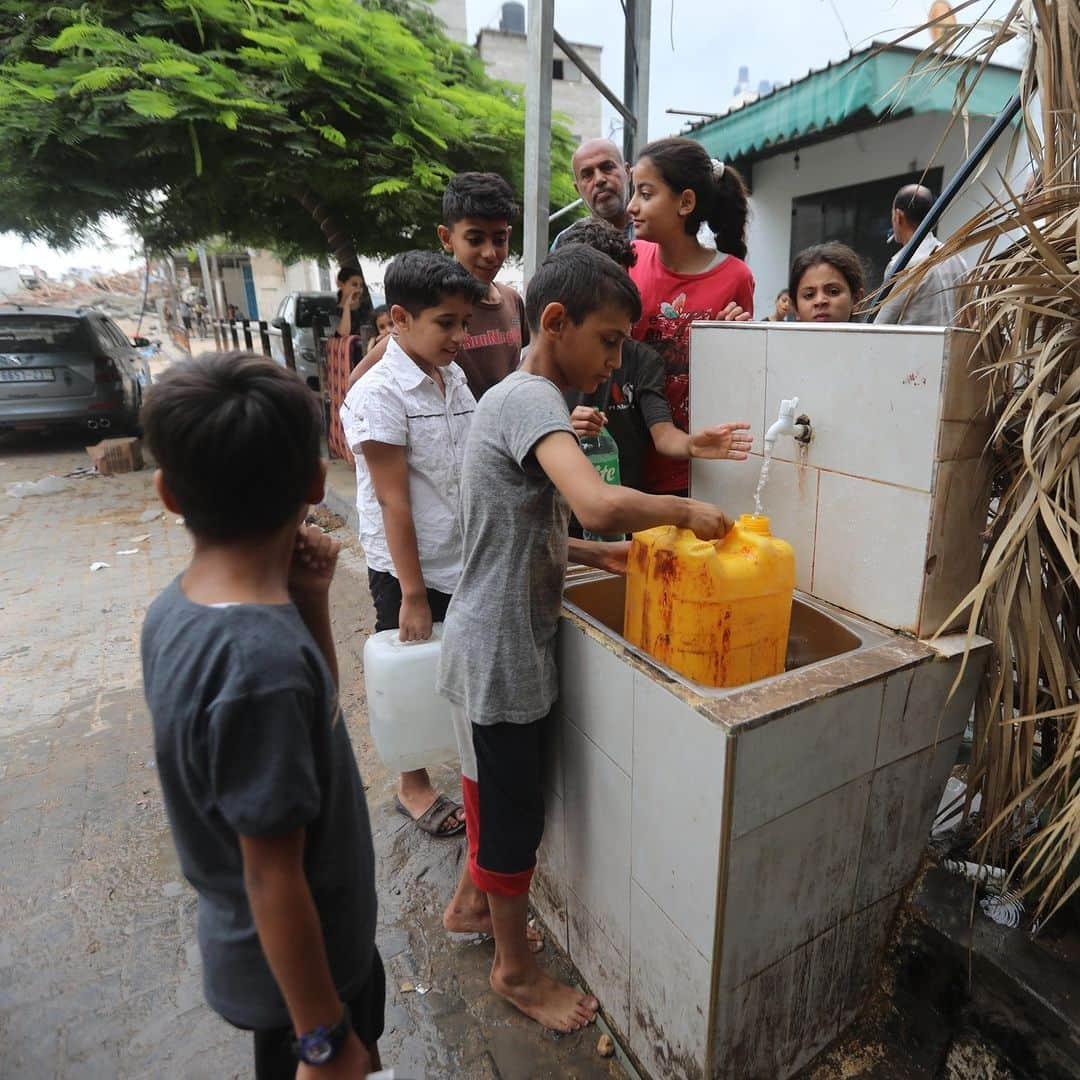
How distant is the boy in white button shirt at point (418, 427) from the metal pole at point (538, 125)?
105 centimetres

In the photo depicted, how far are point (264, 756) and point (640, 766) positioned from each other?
873 mm

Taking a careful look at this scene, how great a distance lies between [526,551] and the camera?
1.63 metres

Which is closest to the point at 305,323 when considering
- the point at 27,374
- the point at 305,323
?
the point at 305,323

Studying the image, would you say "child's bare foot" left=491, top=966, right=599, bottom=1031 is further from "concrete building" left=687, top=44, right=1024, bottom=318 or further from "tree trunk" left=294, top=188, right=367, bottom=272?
"tree trunk" left=294, top=188, right=367, bottom=272

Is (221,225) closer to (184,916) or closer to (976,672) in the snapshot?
(184,916)

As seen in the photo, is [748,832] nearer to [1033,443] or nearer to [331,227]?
[1033,443]

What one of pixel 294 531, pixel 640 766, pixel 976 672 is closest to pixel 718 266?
pixel 976 672

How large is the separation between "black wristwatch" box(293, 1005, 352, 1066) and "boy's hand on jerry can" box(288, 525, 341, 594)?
2.09ft

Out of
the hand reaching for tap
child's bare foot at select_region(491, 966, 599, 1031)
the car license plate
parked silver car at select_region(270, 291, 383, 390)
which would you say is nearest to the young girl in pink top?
the hand reaching for tap

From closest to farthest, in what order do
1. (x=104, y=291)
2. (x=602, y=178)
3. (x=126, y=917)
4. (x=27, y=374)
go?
(x=126, y=917) < (x=602, y=178) < (x=27, y=374) < (x=104, y=291)

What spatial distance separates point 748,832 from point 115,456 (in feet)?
28.4

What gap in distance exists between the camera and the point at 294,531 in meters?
1.11

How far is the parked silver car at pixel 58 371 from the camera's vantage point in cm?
841

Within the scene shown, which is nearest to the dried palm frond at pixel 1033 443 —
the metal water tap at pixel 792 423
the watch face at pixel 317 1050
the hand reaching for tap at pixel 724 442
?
the metal water tap at pixel 792 423
